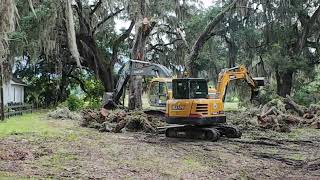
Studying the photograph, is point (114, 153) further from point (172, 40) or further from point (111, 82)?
point (172, 40)

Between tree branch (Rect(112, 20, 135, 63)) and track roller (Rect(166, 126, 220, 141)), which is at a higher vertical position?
tree branch (Rect(112, 20, 135, 63))

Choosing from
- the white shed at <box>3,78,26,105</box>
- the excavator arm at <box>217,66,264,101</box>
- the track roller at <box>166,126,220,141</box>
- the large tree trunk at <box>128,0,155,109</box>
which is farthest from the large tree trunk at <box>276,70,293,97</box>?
the white shed at <box>3,78,26,105</box>

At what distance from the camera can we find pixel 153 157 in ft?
32.8

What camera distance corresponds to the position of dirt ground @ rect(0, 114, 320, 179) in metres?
8.10

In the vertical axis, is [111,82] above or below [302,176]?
above

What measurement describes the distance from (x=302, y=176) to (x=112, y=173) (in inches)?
130

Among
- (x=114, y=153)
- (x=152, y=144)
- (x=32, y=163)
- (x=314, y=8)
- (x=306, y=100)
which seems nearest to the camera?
(x=32, y=163)

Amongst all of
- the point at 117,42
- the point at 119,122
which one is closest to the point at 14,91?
the point at 117,42

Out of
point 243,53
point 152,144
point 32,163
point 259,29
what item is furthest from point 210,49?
point 32,163

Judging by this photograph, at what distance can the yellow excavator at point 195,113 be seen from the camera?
13.4m

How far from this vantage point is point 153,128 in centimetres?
1600

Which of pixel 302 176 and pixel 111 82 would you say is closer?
pixel 302 176

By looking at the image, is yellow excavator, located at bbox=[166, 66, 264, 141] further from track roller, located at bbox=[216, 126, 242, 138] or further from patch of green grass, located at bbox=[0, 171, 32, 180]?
patch of green grass, located at bbox=[0, 171, 32, 180]

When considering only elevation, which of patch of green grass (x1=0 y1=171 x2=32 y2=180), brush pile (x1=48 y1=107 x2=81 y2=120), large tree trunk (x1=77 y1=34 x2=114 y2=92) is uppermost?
large tree trunk (x1=77 y1=34 x2=114 y2=92)
